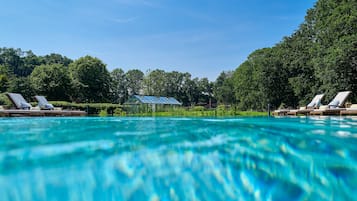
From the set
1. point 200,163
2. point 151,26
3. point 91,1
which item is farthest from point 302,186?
point 151,26

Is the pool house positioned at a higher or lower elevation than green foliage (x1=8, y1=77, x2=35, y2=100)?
lower

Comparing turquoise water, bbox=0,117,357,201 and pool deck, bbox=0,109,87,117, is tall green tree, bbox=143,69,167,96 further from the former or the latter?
turquoise water, bbox=0,117,357,201

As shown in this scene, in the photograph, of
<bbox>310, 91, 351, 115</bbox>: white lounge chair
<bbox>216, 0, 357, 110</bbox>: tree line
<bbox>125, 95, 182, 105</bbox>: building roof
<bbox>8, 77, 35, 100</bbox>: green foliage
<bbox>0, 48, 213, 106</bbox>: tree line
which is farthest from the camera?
<bbox>0, 48, 213, 106</bbox>: tree line

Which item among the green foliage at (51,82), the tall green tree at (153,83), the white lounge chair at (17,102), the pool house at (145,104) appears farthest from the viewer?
the tall green tree at (153,83)

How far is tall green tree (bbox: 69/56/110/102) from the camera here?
34.4m

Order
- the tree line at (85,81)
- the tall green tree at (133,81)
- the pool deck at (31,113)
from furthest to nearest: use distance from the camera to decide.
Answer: the tall green tree at (133,81) < the tree line at (85,81) < the pool deck at (31,113)

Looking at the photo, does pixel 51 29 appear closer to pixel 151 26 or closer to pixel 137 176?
pixel 151 26

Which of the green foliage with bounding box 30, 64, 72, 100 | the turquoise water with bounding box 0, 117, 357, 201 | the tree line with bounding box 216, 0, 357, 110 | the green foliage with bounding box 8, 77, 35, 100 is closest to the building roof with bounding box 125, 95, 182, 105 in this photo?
the tree line with bounding box 216, 0, 357, 110

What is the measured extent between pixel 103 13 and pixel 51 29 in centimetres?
451

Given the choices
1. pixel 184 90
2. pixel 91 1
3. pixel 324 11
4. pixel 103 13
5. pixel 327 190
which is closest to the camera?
pixel 327 190

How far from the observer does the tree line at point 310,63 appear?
48.5 feet

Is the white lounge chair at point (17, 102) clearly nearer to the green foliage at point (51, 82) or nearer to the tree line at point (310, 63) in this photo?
the tree line at point (310, 63)

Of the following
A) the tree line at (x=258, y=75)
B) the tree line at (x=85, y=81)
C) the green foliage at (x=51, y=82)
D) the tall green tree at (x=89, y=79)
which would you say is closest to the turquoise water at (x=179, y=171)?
the tree line at (x=258, y=75)

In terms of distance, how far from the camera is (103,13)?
13898 millimetres
